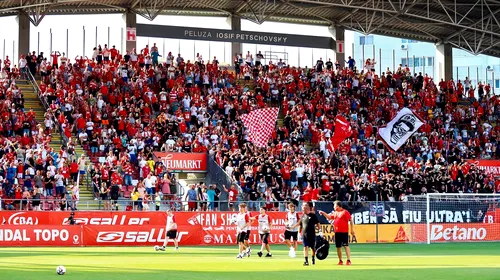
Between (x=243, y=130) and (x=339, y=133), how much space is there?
522cm

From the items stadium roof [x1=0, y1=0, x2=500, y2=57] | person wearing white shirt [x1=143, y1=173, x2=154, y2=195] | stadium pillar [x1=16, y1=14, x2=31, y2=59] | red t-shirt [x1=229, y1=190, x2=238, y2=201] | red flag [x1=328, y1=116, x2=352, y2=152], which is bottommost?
red t-shirt [x1=229, y1=190, x2=238, y2=201]

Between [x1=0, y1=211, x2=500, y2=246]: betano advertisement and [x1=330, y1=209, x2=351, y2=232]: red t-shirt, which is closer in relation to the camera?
[x1=330, y1=209, x2=351, y2=232]: red t-shirt

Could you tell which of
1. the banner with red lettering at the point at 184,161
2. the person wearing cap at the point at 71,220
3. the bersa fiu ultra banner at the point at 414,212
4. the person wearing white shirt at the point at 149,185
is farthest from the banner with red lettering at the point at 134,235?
the banner with red lettering at the point at 184,161

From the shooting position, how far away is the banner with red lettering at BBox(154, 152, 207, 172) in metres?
45.5

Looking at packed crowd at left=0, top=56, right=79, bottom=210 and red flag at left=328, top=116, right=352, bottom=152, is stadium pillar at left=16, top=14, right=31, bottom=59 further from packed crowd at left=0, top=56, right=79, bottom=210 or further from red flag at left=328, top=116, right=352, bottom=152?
red flag at left=328, top=116, right=352, bottom=152

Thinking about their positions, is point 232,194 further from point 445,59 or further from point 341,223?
point 445,59

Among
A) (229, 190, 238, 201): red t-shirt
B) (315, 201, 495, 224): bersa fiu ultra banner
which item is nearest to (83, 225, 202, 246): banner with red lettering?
(229, 190, 238, 201): red t-shirt

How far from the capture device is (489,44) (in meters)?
68.9

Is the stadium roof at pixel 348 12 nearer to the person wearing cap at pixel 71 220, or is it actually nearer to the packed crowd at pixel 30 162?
the packed crowd at pixel 30 162

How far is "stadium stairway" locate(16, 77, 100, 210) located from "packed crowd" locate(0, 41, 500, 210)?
0.56 metres

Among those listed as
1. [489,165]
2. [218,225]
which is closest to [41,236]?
[218,225]

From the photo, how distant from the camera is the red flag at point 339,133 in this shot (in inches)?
1918

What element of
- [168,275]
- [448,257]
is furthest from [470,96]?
[168,275]

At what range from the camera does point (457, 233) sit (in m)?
40.5
